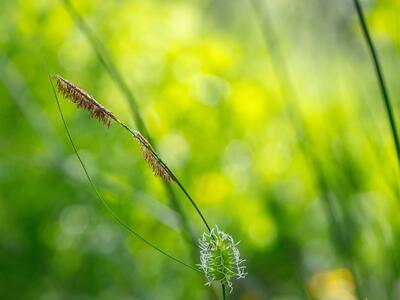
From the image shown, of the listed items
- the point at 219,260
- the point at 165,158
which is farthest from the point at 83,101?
the point at 165,158

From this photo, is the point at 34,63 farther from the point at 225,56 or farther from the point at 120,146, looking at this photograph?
the point at 225,56

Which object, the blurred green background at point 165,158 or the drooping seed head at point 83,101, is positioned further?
the blurred green background at point 165,158

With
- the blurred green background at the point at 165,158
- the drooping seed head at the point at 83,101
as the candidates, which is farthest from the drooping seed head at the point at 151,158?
the blurred green background at the point at 165,158

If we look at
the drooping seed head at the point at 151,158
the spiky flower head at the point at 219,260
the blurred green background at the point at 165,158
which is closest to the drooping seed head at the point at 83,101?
the drooping seed head at the point at 151,158

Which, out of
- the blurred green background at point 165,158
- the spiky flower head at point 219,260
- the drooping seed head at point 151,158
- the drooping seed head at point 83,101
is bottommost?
the spiky flower head at point 219,260

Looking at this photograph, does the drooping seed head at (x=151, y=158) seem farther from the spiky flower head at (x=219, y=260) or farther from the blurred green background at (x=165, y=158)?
the blurred green background at (x=165, y=158)

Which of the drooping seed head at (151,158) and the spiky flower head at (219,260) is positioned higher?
the drooping seed head at (151,158)

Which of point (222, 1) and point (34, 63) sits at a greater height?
point (222, 1)

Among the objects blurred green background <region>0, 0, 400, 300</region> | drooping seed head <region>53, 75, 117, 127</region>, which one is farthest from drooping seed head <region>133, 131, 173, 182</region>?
blurred green background <region>0, 0, 400, 300</region>

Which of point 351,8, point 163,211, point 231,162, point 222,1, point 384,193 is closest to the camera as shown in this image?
point 163,211

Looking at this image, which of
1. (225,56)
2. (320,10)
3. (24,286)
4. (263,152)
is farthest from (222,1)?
(24,286)

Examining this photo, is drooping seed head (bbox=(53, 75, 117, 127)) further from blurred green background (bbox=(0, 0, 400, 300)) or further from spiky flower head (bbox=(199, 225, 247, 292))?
blurred green background (bbox=(0, 0, 400, 300))
